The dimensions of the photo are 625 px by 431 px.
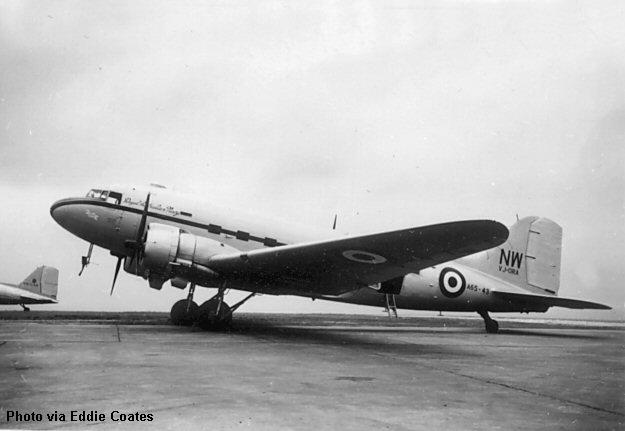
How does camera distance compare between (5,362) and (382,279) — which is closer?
(5,362)

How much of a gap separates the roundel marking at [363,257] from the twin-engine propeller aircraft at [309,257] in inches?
0.8

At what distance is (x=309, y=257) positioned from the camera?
11461 mm

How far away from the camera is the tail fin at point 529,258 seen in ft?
55.7

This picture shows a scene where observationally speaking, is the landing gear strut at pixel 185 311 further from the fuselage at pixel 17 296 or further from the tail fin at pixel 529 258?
the fuselage at pixel 17 296

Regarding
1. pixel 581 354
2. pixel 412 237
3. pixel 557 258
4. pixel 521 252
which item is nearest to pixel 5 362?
pixel 412 237

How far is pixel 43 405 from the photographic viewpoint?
4.30m

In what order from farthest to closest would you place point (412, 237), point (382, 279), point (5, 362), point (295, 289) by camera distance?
point (295, 289), point (382, 279), point (412, 237), point (5, 362)

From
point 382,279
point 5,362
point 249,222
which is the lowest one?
point 5,362

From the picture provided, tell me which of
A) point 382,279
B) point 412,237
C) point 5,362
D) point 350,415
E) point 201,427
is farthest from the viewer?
point 382,279

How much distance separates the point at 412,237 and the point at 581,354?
4027 mm

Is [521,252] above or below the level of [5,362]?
above

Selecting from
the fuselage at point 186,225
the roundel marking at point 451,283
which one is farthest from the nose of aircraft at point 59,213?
the roundel marking at point 451,283

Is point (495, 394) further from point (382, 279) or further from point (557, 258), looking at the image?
point (557, 258)

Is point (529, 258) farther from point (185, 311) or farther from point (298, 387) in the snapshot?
point (298, 387)
